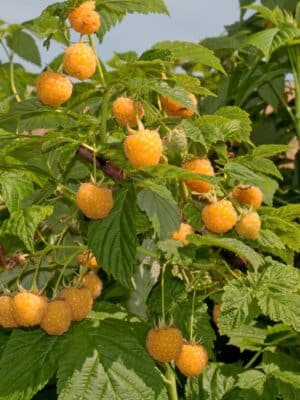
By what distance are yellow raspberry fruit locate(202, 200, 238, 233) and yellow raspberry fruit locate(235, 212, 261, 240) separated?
21 mm

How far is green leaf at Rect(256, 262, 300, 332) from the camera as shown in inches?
67.5

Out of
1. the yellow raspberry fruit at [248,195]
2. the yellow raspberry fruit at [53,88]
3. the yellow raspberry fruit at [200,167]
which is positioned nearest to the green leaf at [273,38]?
the yellow raspberry fruit at [248,195]

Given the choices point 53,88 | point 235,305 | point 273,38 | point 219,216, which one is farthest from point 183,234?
point 273,38

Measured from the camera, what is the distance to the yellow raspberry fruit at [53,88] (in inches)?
64.3

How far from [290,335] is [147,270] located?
42 centimetres

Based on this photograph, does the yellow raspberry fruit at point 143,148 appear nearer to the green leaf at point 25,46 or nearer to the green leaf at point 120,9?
the green leaf at point 120,9

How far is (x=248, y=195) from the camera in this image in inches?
72.9

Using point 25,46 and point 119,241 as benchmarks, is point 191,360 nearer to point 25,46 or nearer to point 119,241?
point 119,241

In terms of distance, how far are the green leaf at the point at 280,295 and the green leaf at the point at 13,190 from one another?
56 centimetres

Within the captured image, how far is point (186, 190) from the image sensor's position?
1.76 meters

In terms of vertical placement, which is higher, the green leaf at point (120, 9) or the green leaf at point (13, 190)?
the green leaf at point (120, 9)

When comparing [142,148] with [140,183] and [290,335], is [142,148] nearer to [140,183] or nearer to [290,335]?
[140,183]

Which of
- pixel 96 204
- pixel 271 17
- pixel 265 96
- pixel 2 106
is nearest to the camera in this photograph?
pixel 96 204

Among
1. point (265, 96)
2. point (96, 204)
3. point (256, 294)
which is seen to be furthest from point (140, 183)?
point (265, 96)
